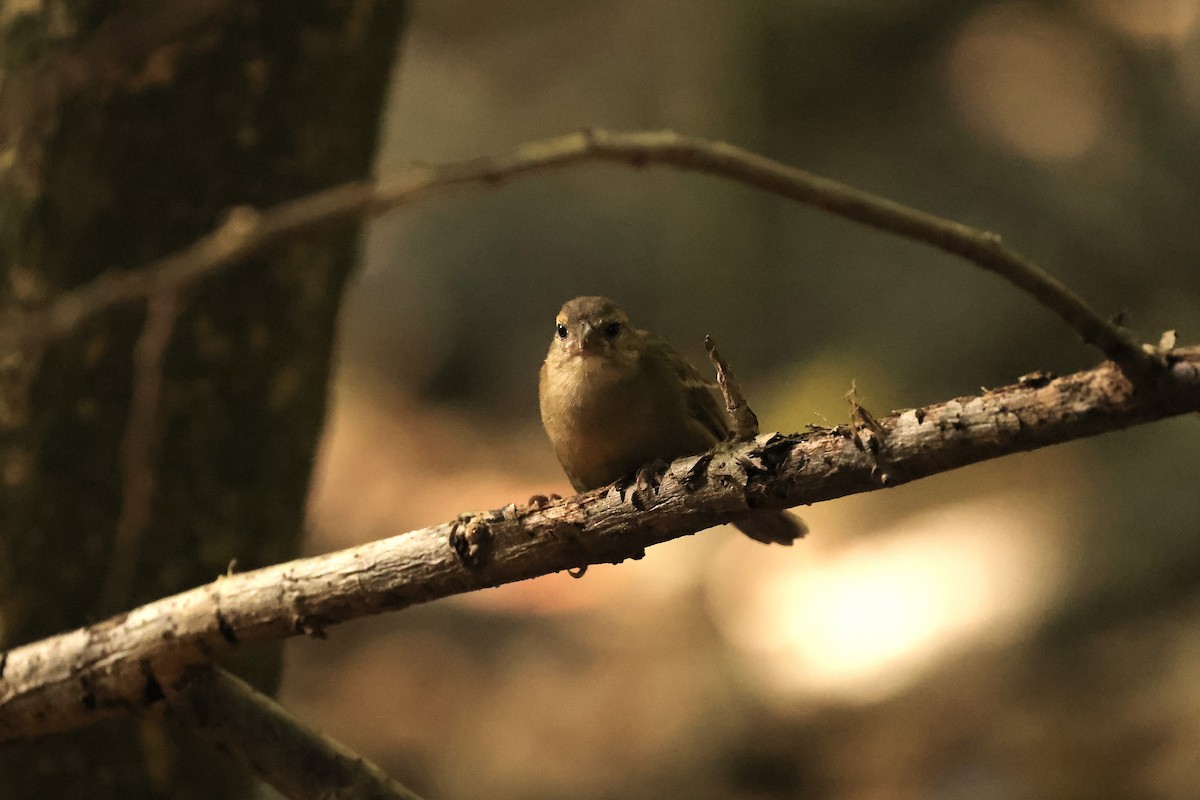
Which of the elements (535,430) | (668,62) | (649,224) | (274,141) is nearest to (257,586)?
(274,141)

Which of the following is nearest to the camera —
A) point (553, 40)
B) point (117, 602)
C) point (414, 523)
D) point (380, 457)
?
point (117, 602)

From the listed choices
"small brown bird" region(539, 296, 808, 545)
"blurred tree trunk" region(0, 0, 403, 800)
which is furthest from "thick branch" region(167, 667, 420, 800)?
"small brown bird" region(539, 296, 808, 545)

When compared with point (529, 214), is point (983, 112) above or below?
below

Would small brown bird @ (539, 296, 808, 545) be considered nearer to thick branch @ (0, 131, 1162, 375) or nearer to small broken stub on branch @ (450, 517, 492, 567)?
small broken stub on branch @ (450, 517, 492, 567)

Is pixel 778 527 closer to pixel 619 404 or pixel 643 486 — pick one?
pixel 619 404

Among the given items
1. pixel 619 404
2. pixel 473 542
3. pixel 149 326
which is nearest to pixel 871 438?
pixel 473 542

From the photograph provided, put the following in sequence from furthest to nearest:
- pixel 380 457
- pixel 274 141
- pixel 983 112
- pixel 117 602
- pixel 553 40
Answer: pixel 553 40 → pixel 380 457 → pixel 983 112 → pixel 274 141 → pixel 117 602

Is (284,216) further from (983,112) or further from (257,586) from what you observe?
(983,112)
